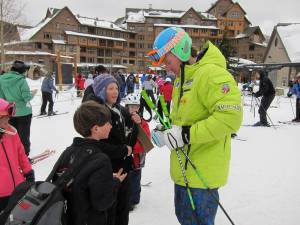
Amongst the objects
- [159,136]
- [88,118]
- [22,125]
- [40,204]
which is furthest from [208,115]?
[22,125]

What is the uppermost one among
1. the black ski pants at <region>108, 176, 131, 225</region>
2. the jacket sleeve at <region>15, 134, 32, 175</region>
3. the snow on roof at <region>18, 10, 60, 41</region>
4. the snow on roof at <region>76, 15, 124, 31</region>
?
the snow on roof at <region>76, 15, 124, 31</region>

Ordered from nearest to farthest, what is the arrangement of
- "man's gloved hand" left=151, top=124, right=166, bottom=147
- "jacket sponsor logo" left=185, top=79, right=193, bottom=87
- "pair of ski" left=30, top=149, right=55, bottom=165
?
"jacket sponsor logo" left=185, top=79, right=193, bottom=87 < "man's gloved hand" left=151, top=124, right=166, bottom=147 < "pair of ski" left=30, top=149, right=55, bottom=165

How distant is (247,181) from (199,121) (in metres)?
3.65

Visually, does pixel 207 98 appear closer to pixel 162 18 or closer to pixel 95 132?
pixel 95 132

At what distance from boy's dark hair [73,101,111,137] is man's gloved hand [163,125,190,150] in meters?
0.47

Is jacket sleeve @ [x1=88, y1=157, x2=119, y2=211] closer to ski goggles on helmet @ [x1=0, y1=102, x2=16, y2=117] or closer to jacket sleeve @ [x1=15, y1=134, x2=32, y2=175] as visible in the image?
Result: jacket sleeve @ [x1=15, y1=134, x2=32, y2=175]

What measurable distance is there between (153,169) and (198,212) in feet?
12.2

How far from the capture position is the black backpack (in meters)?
1.83

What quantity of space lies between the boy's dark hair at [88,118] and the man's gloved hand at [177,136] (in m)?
0.47

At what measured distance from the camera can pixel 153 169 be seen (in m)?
6.16

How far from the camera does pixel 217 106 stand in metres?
2.16

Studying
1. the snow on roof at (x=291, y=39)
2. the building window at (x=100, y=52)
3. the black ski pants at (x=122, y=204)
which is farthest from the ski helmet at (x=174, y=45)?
the building window at (x=100, y=52)

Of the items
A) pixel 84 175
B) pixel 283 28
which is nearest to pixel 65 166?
pixel 84 175

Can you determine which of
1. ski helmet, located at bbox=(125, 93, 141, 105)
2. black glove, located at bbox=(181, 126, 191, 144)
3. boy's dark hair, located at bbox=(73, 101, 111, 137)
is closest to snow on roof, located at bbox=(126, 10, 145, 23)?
ski helmet, located at bbox=(125, 93, 141, 105)
